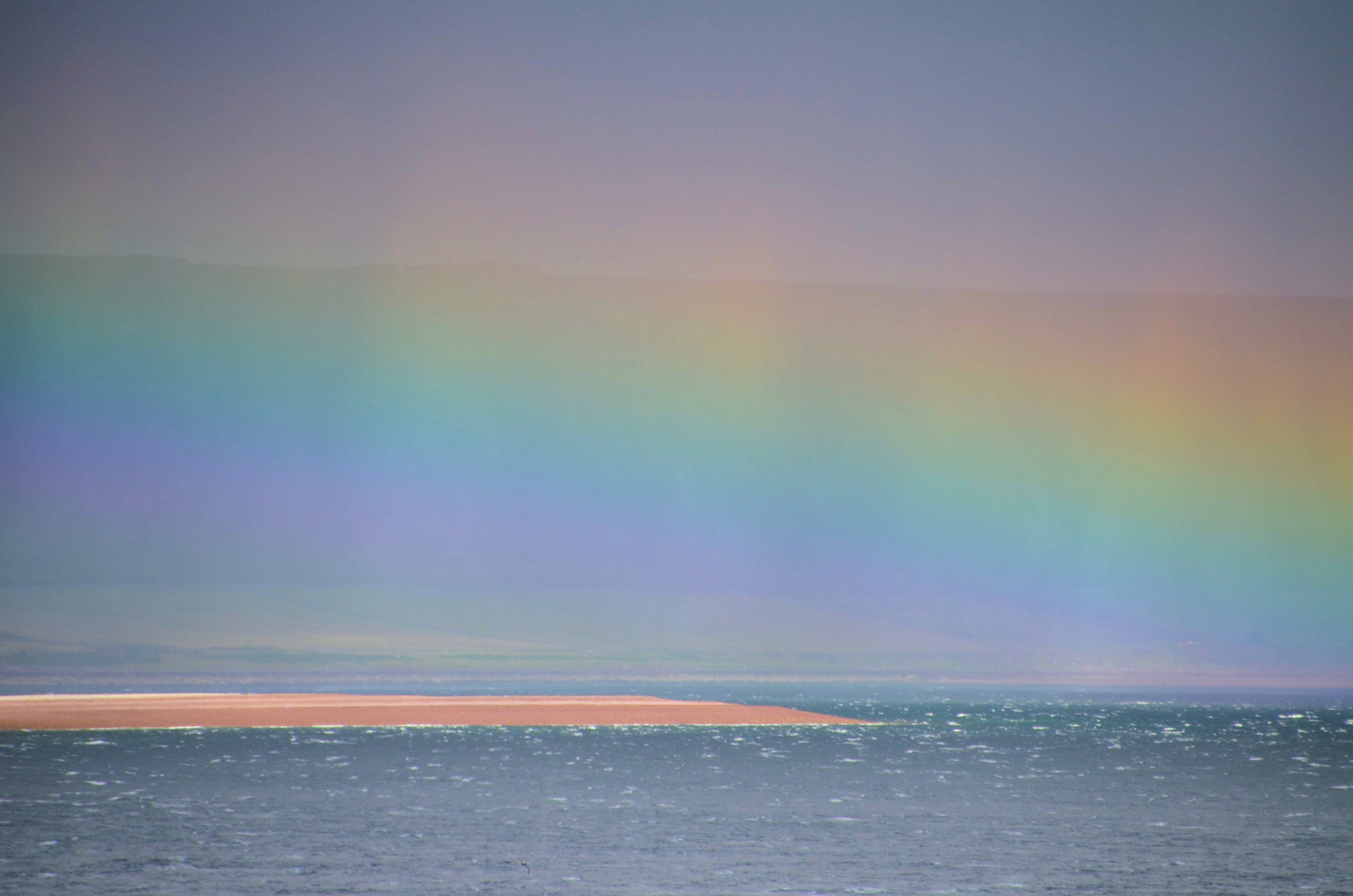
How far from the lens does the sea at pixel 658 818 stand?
110 ft

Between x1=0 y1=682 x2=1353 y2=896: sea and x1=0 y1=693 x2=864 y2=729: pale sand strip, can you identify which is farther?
x1=0 y1=693 x2=864 y2=729: pale sand strip

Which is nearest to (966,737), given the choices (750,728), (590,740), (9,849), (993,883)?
(750,728)

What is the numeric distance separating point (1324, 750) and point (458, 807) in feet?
221

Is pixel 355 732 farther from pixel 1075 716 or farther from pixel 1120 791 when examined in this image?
pixel 1075 716

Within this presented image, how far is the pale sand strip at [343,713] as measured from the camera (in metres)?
108

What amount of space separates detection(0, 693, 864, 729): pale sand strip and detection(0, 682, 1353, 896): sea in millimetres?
22041

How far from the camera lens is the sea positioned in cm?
3341

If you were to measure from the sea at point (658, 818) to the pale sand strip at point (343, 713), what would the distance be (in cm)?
2204

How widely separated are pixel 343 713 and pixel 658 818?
8565 cm

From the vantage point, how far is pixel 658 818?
45.8 meters

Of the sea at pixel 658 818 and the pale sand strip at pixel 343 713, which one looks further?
the pale sand strip at pixel 343 713

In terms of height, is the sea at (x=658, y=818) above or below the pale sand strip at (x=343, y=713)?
below

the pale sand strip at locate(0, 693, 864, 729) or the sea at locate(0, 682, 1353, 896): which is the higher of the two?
the pale sand strip at locate(0, 693, 864, 729)

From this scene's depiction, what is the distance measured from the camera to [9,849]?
36.9m
